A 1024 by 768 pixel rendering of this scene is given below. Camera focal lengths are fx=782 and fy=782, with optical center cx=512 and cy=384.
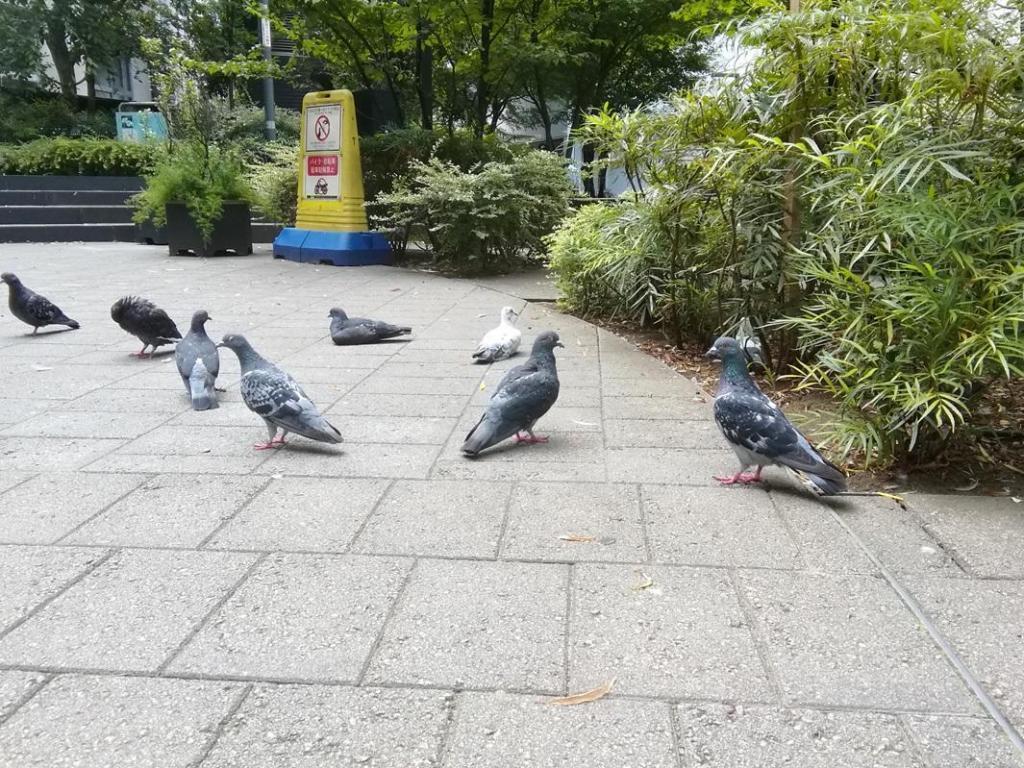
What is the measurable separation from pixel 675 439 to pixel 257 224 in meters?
15.0

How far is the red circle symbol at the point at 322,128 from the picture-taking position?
12.9 metres

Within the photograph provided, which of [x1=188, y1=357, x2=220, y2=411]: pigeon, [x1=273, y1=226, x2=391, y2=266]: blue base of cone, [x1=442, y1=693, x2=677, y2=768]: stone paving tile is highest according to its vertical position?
[x1=273, y1=226, x2=391, y2=266]: blue base of cone

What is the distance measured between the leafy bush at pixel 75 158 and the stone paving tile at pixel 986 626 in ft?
64.0

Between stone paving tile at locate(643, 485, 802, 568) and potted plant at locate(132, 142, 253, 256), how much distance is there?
11971mm

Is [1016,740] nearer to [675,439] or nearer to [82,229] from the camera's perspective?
[675,439]

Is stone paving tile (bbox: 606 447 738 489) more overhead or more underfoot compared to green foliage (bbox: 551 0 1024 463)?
more underfoot

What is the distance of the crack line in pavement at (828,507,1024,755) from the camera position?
204cm

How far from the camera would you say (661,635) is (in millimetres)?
2473

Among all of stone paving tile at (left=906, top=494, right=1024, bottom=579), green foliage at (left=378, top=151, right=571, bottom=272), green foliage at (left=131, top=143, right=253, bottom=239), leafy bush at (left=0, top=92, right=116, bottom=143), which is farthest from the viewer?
leafy bush at (left=0, top=92, right=116, bottom=143)

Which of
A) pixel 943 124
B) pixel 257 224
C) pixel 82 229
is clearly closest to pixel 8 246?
pixel 82 229

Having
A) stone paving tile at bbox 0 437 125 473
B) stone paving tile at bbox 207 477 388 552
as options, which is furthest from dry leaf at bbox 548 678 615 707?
stone paving tile at bbox 0 437 125 473

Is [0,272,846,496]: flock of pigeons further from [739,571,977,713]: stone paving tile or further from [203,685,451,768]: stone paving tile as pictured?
[203,685,451,768]: stone paving tile

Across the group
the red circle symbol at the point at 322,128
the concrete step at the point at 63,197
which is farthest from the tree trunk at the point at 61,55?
the red circle symbol at the point at 322,128

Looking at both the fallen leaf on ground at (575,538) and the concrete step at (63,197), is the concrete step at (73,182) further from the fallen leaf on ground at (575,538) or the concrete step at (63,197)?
the fallen leaf on ground at (575,538)
